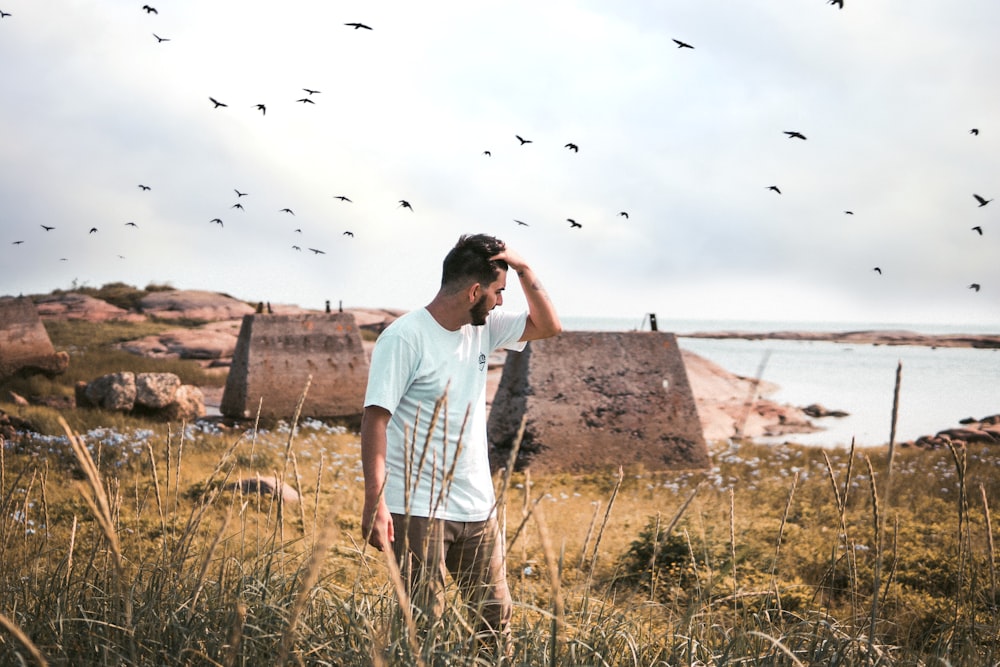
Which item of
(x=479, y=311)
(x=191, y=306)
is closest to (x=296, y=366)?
(x=479, y=311)

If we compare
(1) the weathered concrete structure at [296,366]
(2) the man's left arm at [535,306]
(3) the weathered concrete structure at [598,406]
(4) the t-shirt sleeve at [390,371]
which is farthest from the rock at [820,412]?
(4) the t-shirt sleeve at [390,371]

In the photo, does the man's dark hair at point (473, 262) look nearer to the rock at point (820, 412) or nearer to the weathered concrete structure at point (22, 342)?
the weathered concrete structure at point (22, 342)

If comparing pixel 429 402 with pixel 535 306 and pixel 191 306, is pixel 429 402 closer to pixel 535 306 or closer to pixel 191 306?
pixel 535 306

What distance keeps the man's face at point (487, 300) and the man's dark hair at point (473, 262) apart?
1.0 inches

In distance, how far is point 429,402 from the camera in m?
3.11

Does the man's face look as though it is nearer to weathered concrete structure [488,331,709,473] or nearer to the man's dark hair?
the man's dark hair

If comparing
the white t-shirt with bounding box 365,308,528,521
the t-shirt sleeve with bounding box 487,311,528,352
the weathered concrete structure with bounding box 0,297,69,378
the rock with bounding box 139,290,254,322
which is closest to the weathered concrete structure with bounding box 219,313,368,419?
the weathered concrete structure with bounding box 0,297,69,378

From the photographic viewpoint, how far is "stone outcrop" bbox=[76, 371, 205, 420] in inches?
416

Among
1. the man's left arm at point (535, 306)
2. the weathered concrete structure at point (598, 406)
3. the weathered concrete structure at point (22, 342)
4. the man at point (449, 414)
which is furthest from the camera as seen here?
the weathered concrete structure at point (22, 342)

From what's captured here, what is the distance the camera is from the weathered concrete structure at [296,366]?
10.6 m

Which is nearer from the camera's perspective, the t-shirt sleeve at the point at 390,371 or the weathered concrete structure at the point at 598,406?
the t-shirt sleeve at the point at 390,371

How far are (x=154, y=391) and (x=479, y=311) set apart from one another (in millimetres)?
8720

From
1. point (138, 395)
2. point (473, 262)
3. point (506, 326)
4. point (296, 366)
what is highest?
point (473, 262)

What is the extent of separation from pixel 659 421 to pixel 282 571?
22.6ft
